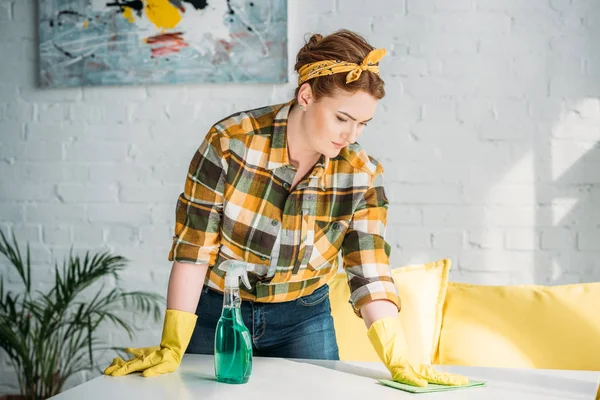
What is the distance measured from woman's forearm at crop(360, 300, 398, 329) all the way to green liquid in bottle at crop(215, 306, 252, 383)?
341 millimetres

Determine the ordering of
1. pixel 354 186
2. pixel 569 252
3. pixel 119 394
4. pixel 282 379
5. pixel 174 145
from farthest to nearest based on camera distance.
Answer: pixel 174 145 → pixel 569 252 → pixel 354 186 → pixel 282 379 → pixel 119 394

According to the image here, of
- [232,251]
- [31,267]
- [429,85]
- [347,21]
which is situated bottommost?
[31,267]

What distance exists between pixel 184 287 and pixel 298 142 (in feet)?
1.44

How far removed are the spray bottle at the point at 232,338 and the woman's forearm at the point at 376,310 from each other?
0.34 meters

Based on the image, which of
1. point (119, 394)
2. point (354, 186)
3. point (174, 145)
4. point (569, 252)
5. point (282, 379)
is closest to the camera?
point (119, 394)

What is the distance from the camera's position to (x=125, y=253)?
10.0 ft

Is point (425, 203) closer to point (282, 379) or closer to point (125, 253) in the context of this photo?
point (125, 253)

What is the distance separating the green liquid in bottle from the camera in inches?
55.6

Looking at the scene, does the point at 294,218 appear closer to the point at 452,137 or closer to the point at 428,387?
the point at 428,387

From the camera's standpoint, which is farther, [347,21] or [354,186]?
[347,21]

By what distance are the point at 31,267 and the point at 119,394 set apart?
6.28ft

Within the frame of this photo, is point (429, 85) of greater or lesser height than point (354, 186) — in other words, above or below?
above

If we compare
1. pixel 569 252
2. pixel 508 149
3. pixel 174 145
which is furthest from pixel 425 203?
pixel 174 145

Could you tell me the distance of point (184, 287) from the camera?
1.64 m
